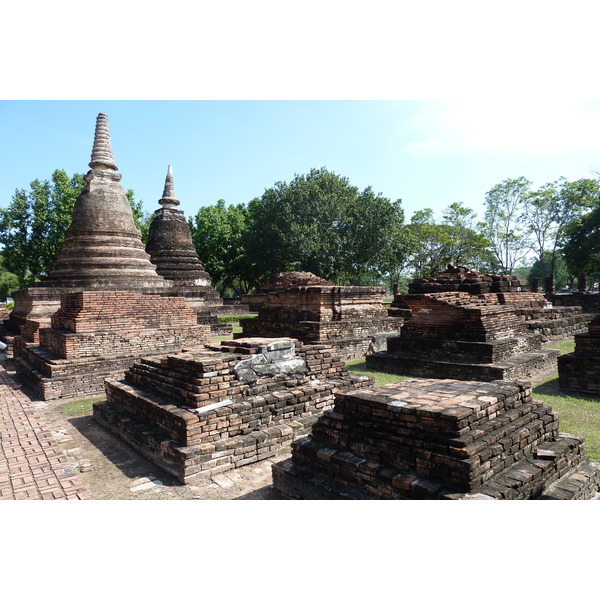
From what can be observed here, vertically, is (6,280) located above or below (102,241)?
below

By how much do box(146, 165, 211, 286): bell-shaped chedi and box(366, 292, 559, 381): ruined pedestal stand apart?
37.2 feet

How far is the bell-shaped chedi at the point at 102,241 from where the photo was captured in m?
12.1

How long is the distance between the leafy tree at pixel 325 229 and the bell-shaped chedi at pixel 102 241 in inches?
480

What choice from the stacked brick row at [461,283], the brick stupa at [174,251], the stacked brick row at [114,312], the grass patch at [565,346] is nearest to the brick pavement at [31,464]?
the stacked brick row at [114,312]

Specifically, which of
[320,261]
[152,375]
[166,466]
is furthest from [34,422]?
[320,261]

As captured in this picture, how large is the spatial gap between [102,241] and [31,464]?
362 inches

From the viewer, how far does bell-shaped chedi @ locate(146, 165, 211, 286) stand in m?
18.2

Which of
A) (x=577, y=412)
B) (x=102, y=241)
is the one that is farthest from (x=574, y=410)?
(x=102, y=241)

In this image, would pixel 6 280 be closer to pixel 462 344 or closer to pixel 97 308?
pixel 97 308

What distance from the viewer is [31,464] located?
4.43 m

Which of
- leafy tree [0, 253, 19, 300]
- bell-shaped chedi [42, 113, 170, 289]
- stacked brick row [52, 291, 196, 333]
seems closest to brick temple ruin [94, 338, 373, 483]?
stacked brick row [52, 291, 196, 333]

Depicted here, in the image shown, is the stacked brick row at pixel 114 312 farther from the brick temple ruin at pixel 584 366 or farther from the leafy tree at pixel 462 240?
the leafy tree at pixel 462 240

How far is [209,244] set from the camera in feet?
99.2

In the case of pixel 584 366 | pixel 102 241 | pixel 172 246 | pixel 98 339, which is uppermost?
pixel 172 246
